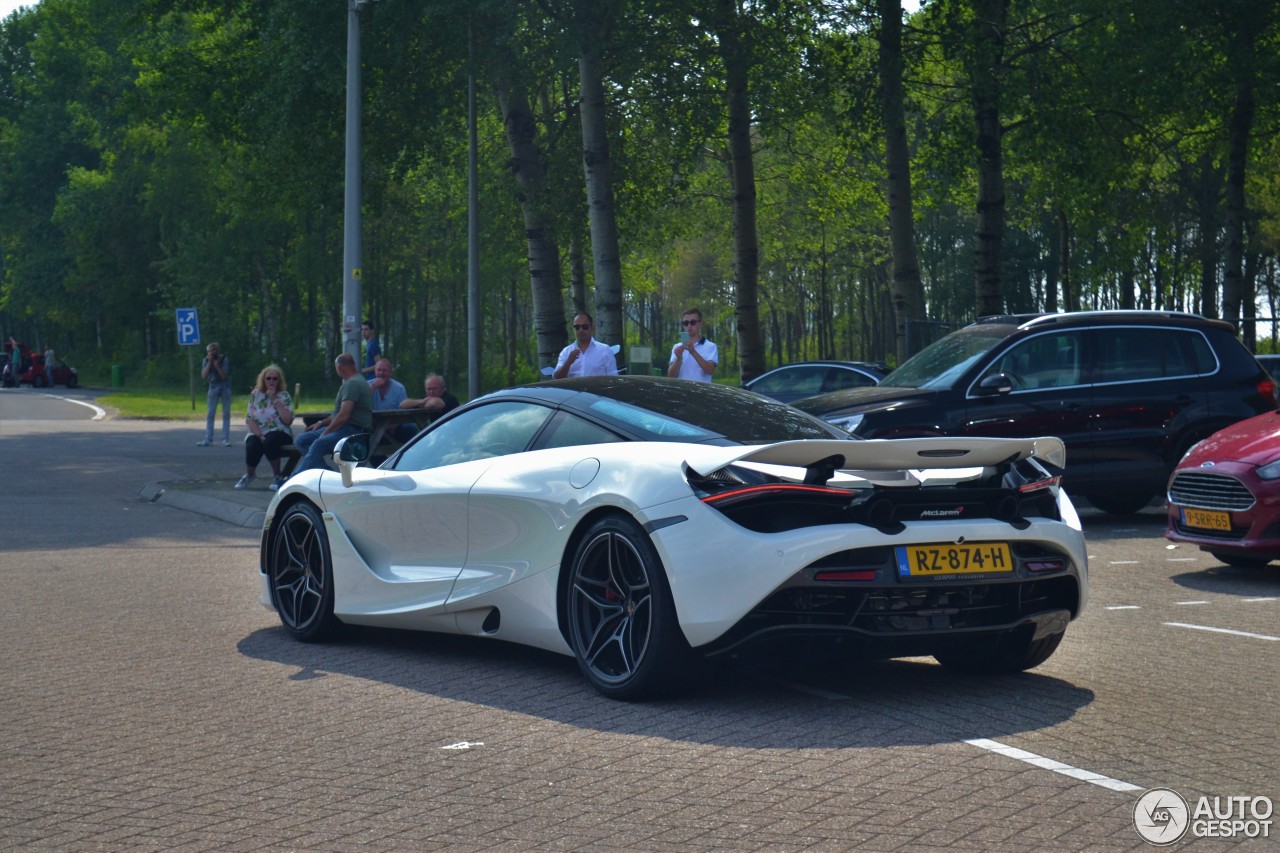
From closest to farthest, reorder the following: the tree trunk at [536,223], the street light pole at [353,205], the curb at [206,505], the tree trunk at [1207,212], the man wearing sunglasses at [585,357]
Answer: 1. the man wearing sunglasses at [585,357]
2. the curb at [206,505]
3. the street light pole at [353,205]
4. the tree trunk at [536,223]
5. the tree trunk at [1207,212]

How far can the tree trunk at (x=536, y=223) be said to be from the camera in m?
26.5

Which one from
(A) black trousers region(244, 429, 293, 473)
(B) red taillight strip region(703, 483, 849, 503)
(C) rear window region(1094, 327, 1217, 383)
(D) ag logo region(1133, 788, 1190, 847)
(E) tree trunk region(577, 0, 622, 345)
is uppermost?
(E) tree trunk region(577, 0, 622, 345)

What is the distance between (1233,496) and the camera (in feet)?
35.5

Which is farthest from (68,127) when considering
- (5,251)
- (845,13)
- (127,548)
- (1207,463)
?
(1207,463)

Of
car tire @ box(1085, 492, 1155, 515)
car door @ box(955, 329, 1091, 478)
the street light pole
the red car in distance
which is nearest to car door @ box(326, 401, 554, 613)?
car door @ box(955, 329, 1091, 478)

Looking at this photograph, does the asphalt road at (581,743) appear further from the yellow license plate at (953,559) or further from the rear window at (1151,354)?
the rear window at (1151,354)

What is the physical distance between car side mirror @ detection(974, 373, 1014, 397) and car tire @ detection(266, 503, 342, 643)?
7.78m

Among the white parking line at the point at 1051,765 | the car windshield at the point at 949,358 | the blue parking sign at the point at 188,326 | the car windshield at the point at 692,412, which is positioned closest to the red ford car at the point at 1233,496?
the car windshield at the point at 949,358

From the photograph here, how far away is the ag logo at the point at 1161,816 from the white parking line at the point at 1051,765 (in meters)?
0.12

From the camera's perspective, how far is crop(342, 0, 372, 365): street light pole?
21.5 metres

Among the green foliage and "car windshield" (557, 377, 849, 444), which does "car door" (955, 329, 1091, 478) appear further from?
the green foliage

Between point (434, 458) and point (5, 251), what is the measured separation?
8617cm

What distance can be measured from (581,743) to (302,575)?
10.2 ft

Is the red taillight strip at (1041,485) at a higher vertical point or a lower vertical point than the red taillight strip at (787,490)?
lower
